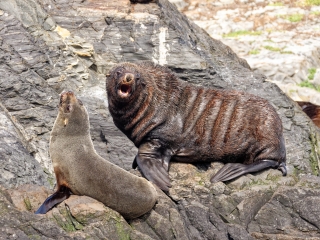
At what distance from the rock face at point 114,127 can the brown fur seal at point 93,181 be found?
0.41 feet

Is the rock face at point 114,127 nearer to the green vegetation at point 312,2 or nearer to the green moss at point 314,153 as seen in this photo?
the green moss at point 314,153

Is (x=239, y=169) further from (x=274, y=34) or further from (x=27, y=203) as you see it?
(x=274, y=34)

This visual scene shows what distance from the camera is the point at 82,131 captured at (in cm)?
759

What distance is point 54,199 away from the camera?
689 cm

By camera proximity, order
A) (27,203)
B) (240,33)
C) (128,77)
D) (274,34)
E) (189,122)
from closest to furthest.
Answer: (27,203) → (128,77) → (189,122) → (274,34) → (240,33)

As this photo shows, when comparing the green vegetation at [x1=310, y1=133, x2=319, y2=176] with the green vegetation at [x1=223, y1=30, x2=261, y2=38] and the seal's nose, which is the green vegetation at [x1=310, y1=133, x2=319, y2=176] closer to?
the seal's nose

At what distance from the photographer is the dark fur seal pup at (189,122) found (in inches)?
360

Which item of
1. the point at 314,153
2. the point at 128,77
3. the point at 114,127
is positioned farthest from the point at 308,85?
the point at 128,77

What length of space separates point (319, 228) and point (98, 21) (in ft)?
20.4

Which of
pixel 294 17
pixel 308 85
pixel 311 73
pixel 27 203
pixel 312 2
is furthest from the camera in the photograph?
pixel 312 2

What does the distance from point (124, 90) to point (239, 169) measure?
1685mm

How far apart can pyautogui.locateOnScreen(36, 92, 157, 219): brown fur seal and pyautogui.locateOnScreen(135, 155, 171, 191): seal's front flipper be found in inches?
21.9

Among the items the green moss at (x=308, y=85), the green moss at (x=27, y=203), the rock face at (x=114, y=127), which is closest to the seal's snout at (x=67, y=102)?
the rock face at (x=114, y=127)

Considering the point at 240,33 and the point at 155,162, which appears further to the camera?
the point at 240,33
